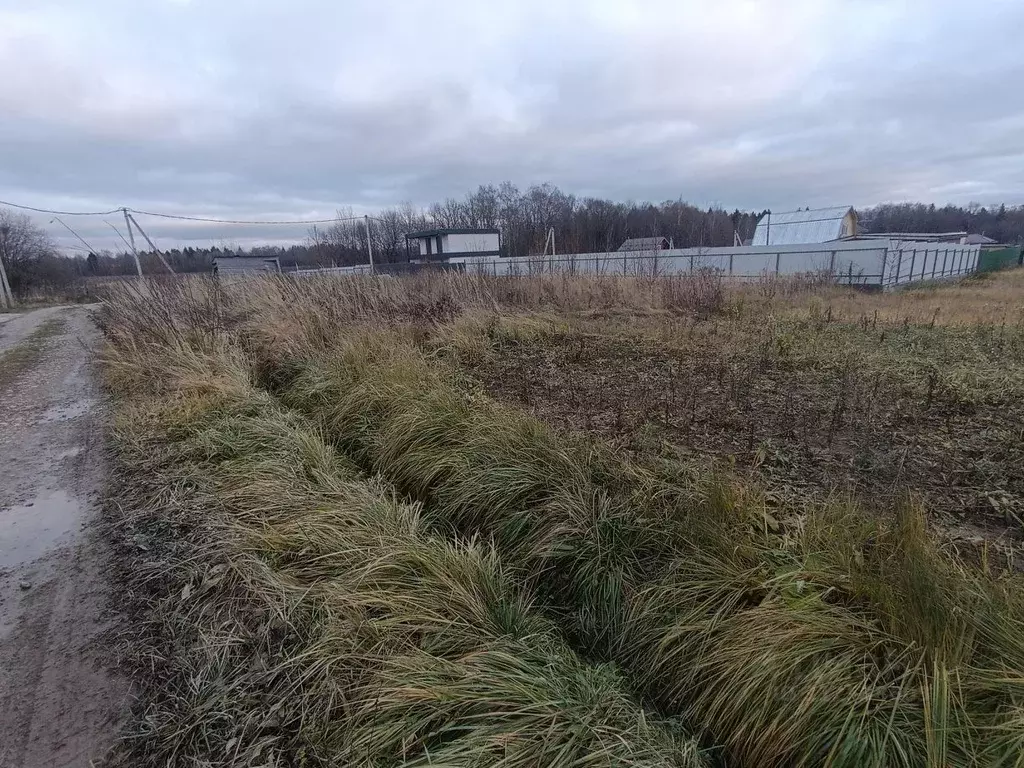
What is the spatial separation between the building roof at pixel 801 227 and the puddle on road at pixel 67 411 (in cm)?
4699

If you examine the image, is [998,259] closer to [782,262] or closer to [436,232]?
[782,262]

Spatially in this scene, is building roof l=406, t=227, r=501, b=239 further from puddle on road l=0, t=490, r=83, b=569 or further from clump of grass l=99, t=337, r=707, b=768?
clump of grass l=99, t=337, r=707, b=768

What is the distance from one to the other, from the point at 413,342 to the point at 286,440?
A: 4.08 m

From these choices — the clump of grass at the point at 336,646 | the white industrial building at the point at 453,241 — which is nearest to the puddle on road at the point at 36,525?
the clump of grass at the point at 336,646

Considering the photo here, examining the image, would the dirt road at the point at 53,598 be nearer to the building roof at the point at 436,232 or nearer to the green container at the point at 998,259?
the building roof at the point at 436,232

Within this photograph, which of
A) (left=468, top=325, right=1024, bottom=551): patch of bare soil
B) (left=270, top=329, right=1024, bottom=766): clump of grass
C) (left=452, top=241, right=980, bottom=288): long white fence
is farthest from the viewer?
(left=452, top=241, right=980, bottom=288): long white fence

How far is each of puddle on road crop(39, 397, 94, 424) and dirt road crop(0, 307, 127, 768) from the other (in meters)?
0.04

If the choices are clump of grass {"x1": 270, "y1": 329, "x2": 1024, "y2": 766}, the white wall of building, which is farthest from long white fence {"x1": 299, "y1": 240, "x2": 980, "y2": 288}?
the white wall of building

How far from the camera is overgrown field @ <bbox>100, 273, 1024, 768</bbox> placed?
1737mm

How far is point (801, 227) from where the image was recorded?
4584 centimetres

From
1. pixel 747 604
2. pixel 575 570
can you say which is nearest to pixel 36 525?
pixel 575 570

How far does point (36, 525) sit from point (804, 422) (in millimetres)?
6126

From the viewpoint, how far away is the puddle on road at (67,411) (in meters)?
5.82

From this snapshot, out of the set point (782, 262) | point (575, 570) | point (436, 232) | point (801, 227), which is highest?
point (436, 232)
